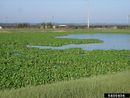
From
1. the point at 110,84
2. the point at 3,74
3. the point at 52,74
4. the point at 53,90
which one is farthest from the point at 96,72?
the point at 53,90

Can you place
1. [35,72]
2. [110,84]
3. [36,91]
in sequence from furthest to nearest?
[35,72] → [110,84] → [36,91]

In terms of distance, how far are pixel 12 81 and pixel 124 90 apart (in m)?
4.97

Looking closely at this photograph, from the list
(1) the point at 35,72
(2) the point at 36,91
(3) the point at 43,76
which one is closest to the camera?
(2) the point at 36,91

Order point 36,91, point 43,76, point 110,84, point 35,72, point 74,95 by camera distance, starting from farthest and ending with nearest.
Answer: point 35,72, point 43,76, point 110,84, point 36,91, point 74,95

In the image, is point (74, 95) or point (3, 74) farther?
point (3, 74)

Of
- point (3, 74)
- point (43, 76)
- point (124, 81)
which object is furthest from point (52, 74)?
point (124, 81)

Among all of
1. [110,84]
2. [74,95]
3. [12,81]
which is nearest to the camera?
[74,95]

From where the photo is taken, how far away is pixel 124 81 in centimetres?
909

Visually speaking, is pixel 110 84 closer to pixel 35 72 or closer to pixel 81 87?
pixel 81 87

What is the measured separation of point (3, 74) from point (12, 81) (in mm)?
1577

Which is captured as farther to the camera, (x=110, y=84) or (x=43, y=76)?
(x=43, y=76)

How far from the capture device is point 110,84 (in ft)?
28.5

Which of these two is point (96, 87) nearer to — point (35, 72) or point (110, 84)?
point (110, 84)

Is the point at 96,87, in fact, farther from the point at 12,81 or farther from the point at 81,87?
the point at 12,81
